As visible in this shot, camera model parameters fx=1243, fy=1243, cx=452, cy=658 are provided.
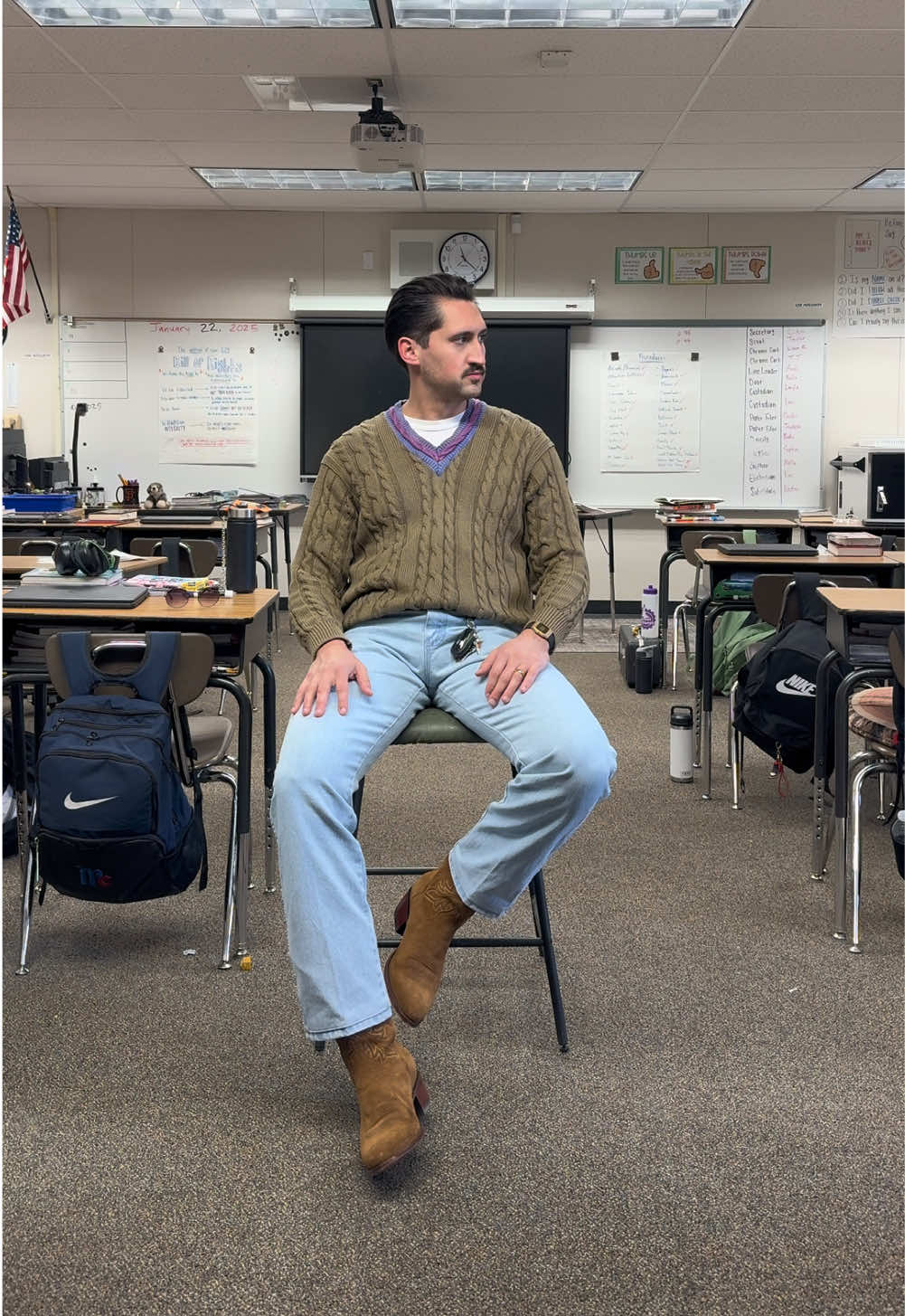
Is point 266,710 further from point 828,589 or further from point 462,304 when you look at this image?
point 828,589

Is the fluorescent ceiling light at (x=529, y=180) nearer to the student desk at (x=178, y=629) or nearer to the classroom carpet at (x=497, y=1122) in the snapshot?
the student desk at (x=178, y=629)

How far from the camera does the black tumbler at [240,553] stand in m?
2.95

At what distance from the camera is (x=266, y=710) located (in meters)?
2.88

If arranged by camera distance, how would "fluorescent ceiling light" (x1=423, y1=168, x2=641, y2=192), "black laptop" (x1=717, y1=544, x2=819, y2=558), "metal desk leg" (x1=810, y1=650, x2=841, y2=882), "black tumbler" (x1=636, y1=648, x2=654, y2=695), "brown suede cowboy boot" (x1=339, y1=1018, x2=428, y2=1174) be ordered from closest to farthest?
"brown suede cowboy boot" (x1=339, y1=1018, x2=428, y2=1174) → "metal desk leg" (x1=810, y1=650, x2=841, y2=882) → "black laptop" (x1=717, y1=544, x2=819, y2=558) → "black tumbler" (x1=636, y1=648, x2=654, y2=695) → "fluorescent ceiling light" (x1=423, y1=168, x2=641, y2=192)

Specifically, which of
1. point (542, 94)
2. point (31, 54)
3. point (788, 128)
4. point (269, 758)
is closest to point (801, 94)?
point (788, 128)

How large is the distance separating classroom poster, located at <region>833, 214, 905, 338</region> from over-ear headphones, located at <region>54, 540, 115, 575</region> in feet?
21.3

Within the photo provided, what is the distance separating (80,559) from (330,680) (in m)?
1.10

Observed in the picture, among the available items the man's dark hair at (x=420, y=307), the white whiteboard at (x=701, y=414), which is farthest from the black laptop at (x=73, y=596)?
the white whiteboard at (x=701, y=414)

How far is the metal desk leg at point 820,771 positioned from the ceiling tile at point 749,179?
4692mm

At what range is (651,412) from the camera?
26.9 feet

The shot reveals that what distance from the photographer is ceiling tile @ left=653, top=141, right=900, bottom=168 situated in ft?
20.3

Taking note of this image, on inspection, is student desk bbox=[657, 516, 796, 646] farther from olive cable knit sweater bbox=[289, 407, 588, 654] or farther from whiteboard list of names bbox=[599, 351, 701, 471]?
olive cable knit sweater bbox=[289, 407, 588, 654]

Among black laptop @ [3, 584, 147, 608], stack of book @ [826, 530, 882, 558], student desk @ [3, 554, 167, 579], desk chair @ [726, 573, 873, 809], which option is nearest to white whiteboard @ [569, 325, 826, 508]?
stack of book @ [826, 530, 882, 558]

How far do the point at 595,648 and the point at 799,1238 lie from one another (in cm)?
541
